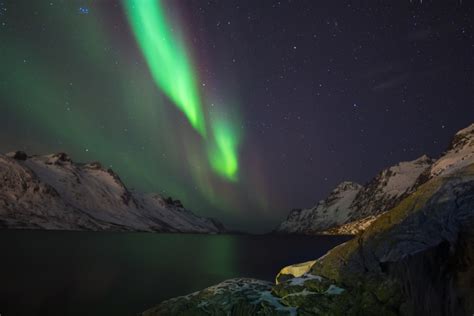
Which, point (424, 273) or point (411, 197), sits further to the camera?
point (411, 197)

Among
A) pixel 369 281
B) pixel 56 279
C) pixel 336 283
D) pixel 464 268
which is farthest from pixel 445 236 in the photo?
pixel 56 279

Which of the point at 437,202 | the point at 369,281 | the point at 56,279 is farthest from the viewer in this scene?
the point at 56,279

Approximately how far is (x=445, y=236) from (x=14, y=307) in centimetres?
3138

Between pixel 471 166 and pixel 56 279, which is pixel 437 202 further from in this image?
pixel 56 279

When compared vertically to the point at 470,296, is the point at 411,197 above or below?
above

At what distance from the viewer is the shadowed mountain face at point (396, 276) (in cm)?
1427

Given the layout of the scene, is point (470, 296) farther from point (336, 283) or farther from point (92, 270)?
point (92, 270)

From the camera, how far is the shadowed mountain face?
1427 centimetres

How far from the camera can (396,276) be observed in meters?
14.7

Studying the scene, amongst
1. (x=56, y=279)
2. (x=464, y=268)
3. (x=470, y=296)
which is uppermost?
(x=56, y=279)

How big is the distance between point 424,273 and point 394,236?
1927mm

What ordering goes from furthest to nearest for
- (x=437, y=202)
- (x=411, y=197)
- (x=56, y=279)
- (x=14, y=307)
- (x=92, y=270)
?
1. (x=92, y=270)
2. (x=56, y=279)
3. (x=14, y=307)
4. (x=411, y=197)
5. (x=437, y=202)

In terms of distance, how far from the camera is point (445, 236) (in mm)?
15078

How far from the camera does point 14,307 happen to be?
28.0 metres
